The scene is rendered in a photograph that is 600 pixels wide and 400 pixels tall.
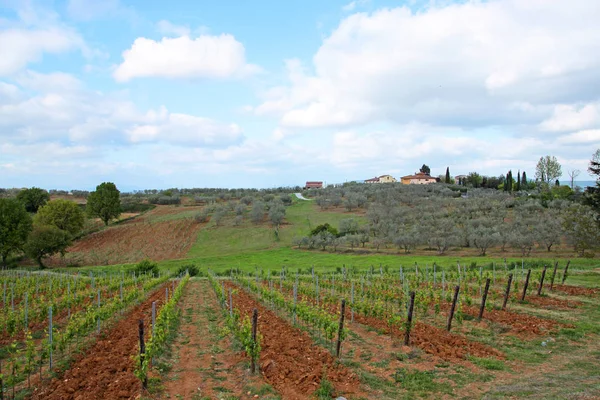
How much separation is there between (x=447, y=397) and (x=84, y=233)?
7355 centimetres

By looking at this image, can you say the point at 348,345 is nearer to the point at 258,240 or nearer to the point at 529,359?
the point at 529,359

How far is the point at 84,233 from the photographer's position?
2721 inches

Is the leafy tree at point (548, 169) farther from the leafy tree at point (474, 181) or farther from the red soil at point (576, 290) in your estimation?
the red soil at point (576, 290)

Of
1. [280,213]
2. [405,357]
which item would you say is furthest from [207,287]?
[280,213]

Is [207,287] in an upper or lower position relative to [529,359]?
lower

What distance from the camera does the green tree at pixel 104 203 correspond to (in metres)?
72.9

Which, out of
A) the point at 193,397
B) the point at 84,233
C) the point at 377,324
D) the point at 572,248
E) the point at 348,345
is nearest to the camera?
the point at 193,397

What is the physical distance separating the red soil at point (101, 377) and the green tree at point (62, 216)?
5656 cm

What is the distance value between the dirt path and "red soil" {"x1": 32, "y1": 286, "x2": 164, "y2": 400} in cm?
88

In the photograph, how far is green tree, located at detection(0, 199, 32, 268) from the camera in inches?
1940

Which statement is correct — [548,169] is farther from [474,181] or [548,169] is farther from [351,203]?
[351,203]

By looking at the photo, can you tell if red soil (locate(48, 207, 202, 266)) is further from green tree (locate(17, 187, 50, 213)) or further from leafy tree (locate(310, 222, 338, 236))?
green tree (locate(17, 187, 50, 213))

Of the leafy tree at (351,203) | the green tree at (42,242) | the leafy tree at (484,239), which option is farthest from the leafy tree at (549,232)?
the green tree at (42,242)

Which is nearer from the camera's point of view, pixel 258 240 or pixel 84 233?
pixel 258 240
